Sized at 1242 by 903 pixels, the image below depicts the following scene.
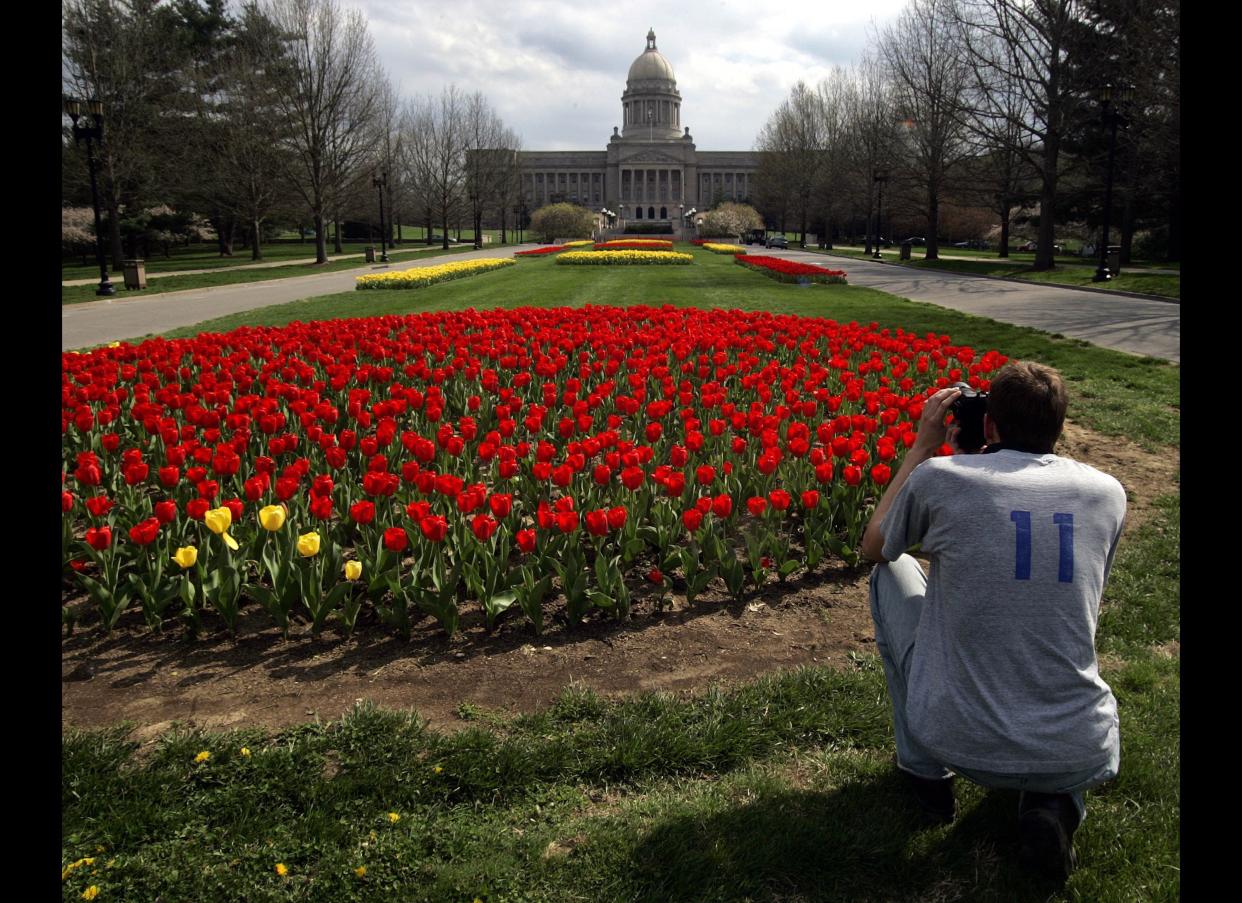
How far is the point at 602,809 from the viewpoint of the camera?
2934mm

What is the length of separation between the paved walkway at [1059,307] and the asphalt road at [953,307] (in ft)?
0.05

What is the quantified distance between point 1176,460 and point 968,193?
36739 millimetres

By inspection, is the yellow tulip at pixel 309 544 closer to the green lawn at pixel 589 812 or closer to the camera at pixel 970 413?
the green lawn at pixel 589 812

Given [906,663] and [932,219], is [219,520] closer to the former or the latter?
[906,663]

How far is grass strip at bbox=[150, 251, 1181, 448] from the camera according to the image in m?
8.66

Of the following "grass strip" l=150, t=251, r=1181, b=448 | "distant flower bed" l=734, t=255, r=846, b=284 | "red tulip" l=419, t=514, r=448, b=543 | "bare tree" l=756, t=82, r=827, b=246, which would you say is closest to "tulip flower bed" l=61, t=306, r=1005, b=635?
"red tulip" l=419, t=514, r=448, b=543

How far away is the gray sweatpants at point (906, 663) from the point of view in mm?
2498

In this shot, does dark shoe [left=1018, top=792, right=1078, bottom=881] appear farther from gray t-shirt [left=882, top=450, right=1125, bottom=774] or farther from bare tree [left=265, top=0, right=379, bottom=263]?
bare tree [left=265, top=0, right=379, bottom=263]

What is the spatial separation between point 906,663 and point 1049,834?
59 centimetres

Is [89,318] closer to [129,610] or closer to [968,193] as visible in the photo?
[129,610]

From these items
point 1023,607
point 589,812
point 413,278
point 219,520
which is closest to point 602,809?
point 589,812

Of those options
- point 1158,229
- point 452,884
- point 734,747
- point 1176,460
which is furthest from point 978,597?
point 1158,229

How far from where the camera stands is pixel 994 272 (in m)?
32.7

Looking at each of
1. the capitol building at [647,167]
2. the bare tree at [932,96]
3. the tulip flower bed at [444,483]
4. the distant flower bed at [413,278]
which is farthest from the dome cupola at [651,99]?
the tulip flower bed at [444,483]
